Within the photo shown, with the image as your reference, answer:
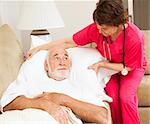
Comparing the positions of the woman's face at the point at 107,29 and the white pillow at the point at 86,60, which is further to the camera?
the white pillow at the point at 86,60

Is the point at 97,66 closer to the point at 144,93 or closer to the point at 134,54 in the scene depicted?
the point at 134,54

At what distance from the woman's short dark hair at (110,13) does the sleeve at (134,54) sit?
18 centimetres

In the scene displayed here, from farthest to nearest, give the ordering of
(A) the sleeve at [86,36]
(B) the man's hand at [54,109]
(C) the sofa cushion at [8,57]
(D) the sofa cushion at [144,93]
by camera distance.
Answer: (D) the sofa cushion at [144,93], (A) the sleeve at [86,36], (C) the sofa cushion at [8,57], (B) the man's hand at [54,109]

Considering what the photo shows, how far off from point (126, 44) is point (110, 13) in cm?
26

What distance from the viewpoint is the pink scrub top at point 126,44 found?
1.88m

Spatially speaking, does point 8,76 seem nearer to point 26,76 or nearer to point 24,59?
point 26,76

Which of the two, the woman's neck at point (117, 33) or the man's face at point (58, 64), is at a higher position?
the woman's neck at point (117, 33)

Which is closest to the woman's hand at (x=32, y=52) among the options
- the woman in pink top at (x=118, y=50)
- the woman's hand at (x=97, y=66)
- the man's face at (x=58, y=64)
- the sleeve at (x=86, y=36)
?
the woman in pink top at (x=118, y=50)

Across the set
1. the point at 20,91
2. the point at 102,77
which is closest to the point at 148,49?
the point at 102,77

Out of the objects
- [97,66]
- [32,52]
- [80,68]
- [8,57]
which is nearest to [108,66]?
[97,66]

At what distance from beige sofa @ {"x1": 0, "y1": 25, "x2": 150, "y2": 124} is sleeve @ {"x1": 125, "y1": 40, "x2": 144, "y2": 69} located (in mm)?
435

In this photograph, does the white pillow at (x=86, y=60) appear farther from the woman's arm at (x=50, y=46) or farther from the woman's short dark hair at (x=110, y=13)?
the woman's short dark hair at (x=110, y=13)

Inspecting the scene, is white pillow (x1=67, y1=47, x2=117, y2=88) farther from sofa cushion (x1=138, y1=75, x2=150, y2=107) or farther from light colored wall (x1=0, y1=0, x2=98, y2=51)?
light colored wall (x1=0, y1=0, x2=98, y2=51)

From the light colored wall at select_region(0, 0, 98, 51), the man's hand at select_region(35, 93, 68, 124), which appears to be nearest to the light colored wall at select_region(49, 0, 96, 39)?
the light colored wall at select_region(0, 0, 98, 51)
